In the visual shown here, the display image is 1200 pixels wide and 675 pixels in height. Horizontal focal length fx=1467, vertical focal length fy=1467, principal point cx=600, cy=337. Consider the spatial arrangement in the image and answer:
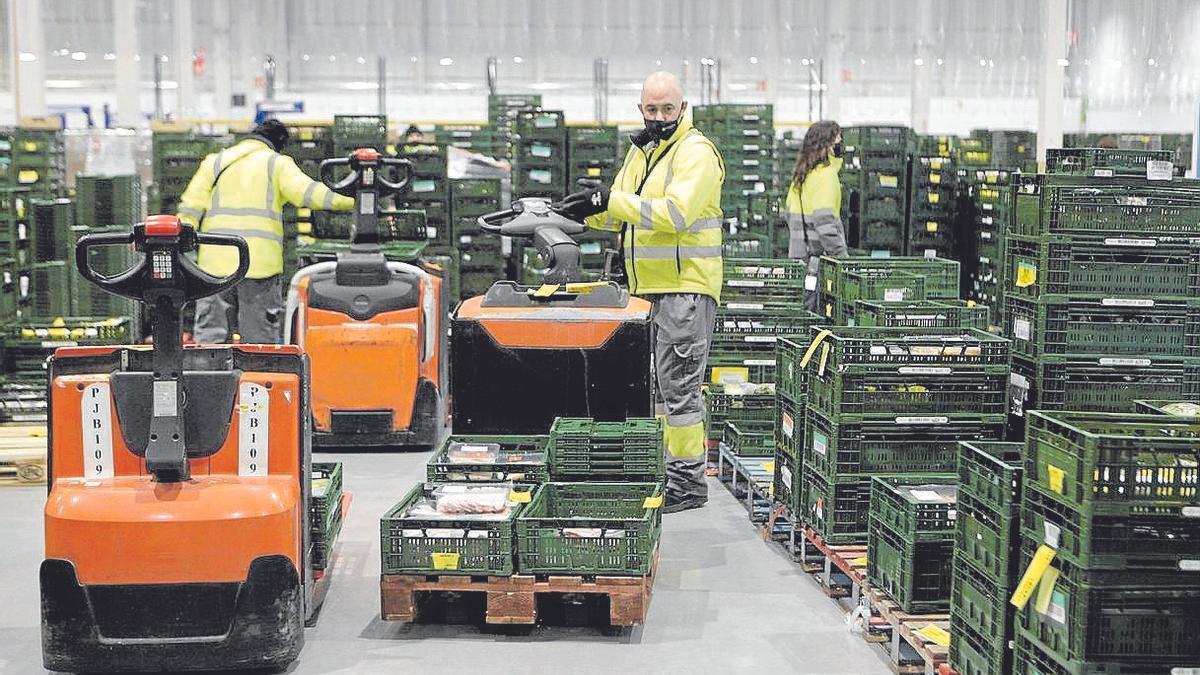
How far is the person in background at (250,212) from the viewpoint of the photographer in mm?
9984

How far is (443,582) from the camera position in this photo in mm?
5891

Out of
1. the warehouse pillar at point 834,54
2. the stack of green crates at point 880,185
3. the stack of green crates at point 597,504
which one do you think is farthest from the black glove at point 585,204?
the warehouse pillar at point 834,54

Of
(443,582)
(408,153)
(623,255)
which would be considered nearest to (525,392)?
(623,255)

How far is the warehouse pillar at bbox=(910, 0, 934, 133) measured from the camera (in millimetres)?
23953

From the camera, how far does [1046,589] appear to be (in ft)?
14.4

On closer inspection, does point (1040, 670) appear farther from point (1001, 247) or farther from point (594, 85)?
point (594, 85)

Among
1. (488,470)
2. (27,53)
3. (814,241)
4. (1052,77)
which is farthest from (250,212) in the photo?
(1052,77)

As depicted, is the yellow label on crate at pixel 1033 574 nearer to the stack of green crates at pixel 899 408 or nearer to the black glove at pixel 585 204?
the stack of green crates at pixel 899 408

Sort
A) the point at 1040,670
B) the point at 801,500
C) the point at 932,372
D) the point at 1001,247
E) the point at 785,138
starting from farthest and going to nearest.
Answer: the point at 785,138 → the point at 1001,247 → the point at 801,500 → the point at 932,372 → the point at 1040,670

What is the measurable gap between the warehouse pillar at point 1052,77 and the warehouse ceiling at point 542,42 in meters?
7.44

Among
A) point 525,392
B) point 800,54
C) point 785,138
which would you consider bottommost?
point 525,392

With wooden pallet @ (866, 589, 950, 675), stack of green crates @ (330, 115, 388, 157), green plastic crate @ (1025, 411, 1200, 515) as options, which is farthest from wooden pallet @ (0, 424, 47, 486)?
green plastic crate @ (1025, 411, 1200, 515)

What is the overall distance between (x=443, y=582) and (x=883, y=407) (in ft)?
6.91

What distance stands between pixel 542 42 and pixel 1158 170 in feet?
62.8
